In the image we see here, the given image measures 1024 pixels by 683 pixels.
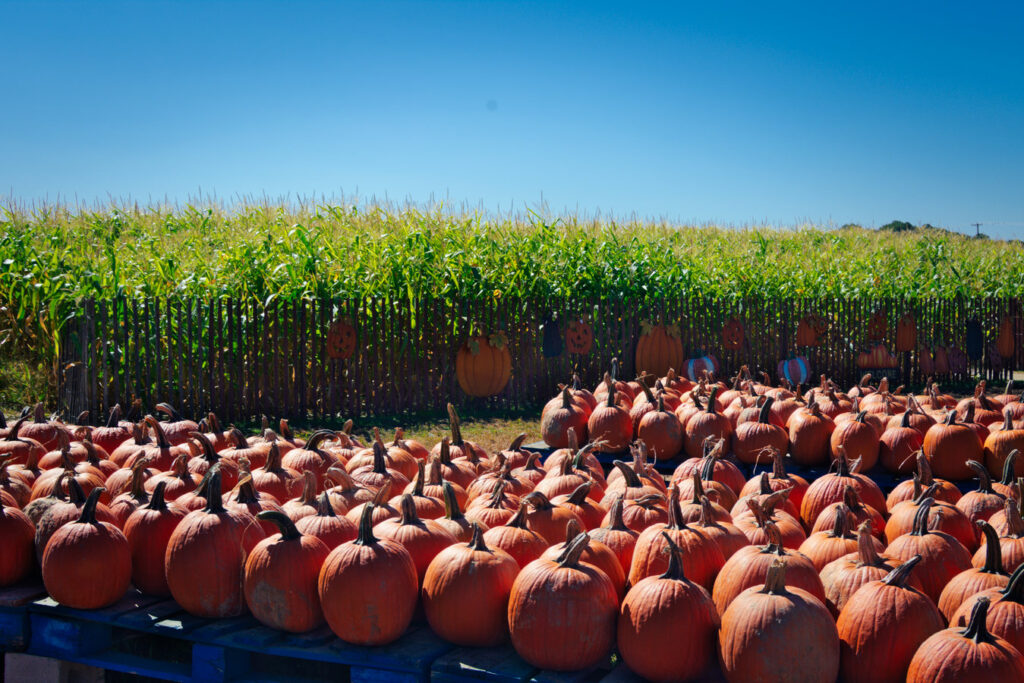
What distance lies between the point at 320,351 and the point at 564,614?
856 cm

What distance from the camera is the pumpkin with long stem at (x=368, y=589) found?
9.48 ft

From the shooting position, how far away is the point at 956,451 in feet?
18.1

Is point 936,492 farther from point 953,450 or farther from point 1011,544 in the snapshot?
point 953,450

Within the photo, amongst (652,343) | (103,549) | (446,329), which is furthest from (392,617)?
(652,343)

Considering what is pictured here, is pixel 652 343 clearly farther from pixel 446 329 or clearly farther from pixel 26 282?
pixel 26 282

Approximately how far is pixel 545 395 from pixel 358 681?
9.39 m

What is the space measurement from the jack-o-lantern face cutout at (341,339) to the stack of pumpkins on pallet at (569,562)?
20.0 feet

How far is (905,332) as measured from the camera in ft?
50.9

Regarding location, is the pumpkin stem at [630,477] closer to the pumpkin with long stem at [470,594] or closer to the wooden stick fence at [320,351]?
the pumpkin with long stem at [470,594]

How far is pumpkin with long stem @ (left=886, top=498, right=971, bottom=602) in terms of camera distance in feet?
10.4

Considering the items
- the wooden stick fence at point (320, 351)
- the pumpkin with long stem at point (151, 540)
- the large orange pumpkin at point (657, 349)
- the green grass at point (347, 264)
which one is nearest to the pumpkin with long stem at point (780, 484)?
the pumpkin with long stem at point (151, 540)

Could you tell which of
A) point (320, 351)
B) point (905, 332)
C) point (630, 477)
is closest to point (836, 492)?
point (630, 477)

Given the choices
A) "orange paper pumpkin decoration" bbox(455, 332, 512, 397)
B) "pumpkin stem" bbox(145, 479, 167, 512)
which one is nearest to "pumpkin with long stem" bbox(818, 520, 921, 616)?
"pumpkin stem" bbox(145, 479, 167, 512)

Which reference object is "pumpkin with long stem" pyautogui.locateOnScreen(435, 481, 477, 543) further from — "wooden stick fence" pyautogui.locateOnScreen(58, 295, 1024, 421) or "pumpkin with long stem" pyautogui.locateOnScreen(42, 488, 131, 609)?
"wooden stick fence" pyautogui.locateOnScreen(58, 295, 1024, 421)
